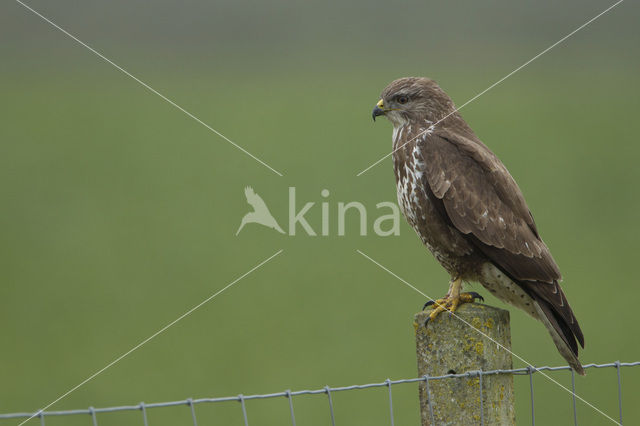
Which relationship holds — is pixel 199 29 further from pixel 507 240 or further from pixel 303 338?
pixel 507 240

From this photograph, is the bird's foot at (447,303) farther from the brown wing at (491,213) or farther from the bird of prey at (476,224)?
the brown wing at (491,213)

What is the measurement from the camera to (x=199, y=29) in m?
42.2

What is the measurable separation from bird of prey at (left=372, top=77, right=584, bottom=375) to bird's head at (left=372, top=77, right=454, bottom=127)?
0.78 ft

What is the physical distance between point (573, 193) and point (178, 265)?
10.1 metres

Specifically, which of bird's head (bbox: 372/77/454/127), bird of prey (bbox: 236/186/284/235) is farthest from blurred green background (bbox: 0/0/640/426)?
bird's head (bbox: 372/77/454/127)

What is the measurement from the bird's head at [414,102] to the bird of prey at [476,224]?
236 millimetres

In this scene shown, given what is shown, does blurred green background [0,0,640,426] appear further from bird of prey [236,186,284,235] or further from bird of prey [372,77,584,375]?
bird of prey [372,77,584,375]

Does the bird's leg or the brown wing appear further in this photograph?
the brown wing

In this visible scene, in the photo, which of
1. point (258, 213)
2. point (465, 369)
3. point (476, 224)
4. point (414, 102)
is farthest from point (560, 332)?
point (258, 213)

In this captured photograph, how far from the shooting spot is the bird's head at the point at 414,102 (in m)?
5.06

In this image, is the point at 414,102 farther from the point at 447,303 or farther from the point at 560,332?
the point at 560,332

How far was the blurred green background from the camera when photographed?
1224cm

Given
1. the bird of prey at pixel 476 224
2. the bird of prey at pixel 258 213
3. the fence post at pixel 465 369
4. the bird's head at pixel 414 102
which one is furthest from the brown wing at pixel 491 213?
the bird of prey at pixel 258 213

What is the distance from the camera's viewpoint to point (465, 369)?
10.9ft
